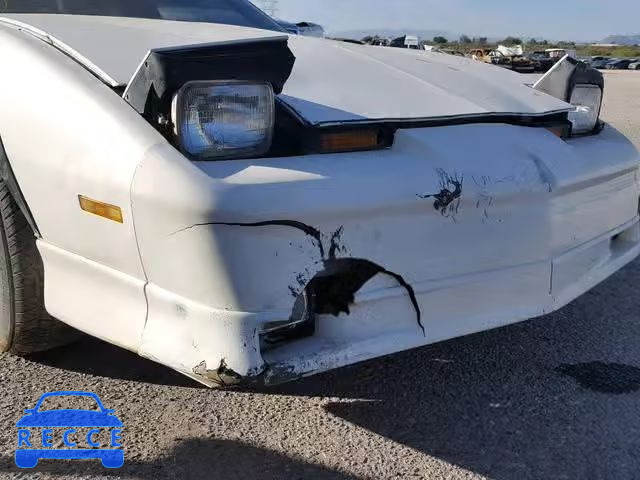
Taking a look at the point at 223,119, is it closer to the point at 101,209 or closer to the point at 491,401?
the point at 101,209

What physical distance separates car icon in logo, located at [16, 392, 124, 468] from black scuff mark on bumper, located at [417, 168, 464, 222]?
3.95 feet

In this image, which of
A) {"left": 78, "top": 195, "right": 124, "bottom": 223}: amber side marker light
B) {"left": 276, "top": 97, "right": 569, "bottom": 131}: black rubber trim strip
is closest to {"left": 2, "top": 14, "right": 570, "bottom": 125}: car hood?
{"left": 276, "top": 97, "right": 569, "bottom": 131}: black rubber trim strip

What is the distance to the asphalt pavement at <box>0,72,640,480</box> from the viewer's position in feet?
6.64

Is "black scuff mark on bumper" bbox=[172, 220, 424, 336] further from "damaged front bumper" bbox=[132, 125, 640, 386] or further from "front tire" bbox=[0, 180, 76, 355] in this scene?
"front tire" bbox=[0, 180, 76, 355]

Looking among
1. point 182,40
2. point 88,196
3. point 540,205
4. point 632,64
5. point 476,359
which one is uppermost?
point 182,40

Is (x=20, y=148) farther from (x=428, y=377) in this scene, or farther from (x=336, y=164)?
(x=428, y=377)

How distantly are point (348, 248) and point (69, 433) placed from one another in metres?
1.12

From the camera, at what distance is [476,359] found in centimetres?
274

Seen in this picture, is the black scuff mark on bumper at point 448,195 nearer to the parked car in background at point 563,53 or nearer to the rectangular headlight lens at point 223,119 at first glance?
the rectangular headlight lens at point 223,119

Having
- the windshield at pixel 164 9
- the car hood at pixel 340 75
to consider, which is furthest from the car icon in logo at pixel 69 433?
the windshield at pixel 164 9

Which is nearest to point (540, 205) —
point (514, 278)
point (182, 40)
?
point (514, 278)

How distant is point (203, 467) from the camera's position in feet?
6.59

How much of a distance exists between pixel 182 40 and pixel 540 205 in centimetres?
130

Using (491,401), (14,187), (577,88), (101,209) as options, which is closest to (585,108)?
(577,88)
